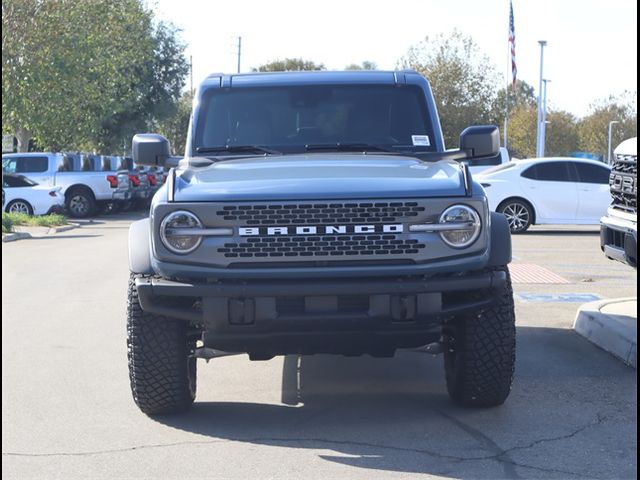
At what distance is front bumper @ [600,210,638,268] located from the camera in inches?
308

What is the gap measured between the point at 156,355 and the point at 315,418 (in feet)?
3.27

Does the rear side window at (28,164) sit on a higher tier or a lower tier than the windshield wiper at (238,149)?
lower

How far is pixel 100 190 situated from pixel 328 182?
26.0 metres

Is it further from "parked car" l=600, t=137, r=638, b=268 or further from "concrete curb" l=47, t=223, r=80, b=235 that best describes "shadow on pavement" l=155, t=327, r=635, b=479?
"concrete curb" l=47, t=223, r=80, b=235

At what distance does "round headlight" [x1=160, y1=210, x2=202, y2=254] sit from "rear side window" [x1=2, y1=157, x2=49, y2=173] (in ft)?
82.9

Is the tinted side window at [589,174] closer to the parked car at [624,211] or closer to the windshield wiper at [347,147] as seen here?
the parked car at [624,211]

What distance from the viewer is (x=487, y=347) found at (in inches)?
247

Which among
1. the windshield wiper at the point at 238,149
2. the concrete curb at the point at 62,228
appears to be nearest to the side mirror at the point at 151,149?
the windshield wiper at the point at 238,149

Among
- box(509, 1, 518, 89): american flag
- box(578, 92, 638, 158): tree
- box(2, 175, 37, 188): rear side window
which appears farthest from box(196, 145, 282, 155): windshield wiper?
box(578, 92, 638, 158): tree

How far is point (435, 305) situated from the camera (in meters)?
5.82

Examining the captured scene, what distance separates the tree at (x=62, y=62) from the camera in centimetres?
2805

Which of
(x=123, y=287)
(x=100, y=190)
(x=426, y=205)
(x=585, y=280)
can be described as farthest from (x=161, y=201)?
(x=100, y=190)

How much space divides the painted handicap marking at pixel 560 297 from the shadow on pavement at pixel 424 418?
10.6 ft

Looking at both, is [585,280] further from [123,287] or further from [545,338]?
[123,287]
